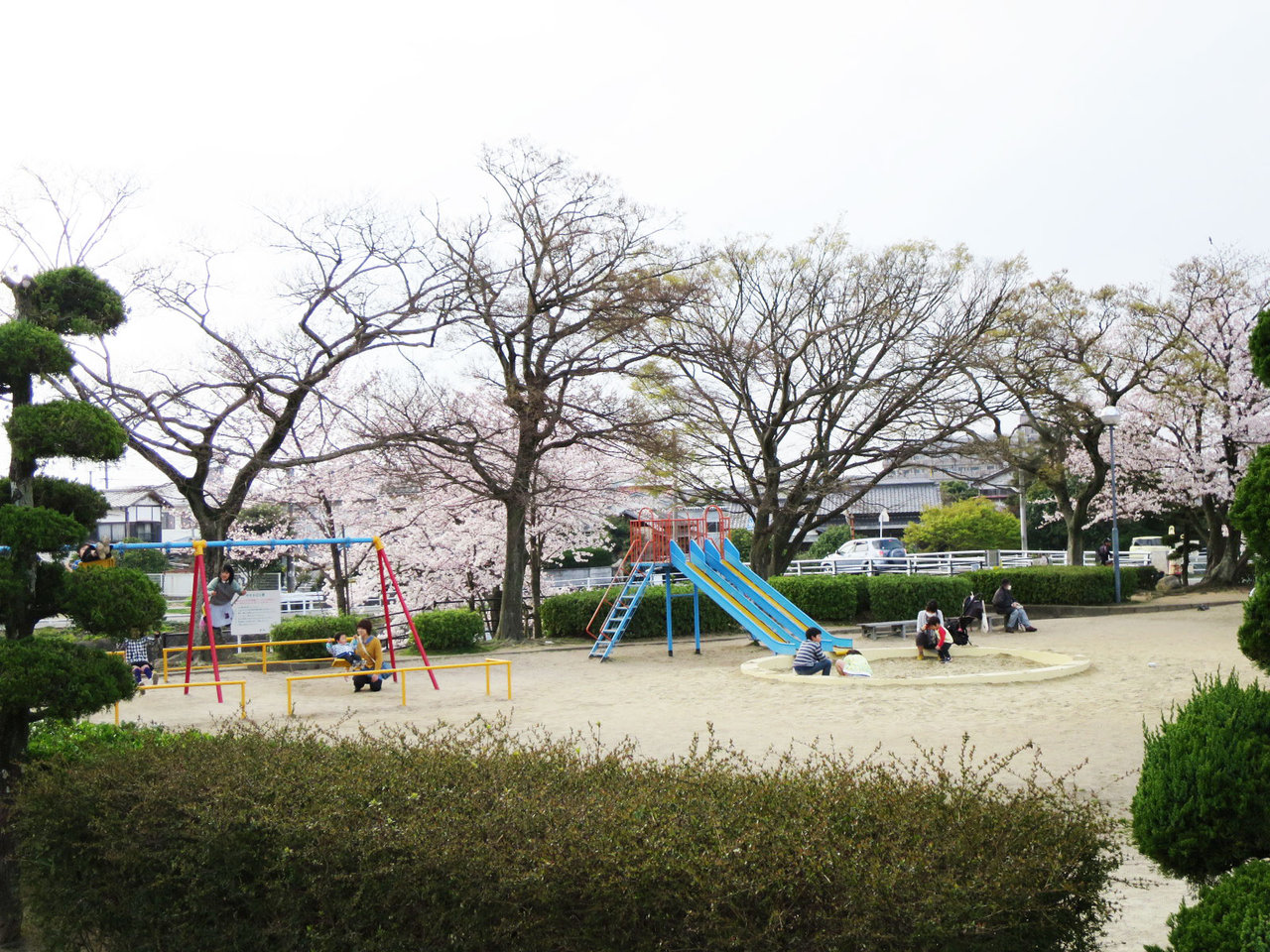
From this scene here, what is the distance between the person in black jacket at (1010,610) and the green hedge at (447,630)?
11.9 m

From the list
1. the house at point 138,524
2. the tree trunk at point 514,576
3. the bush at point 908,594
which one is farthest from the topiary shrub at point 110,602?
the house at point 138,524

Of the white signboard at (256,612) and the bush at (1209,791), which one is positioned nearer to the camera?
the bush at (1209,791)

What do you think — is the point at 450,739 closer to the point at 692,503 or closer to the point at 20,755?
the point at 20,755

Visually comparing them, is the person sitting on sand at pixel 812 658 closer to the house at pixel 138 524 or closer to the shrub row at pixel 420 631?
the shrub row at pixel 420 631

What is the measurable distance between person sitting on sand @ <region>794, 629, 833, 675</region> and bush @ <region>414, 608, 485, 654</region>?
7791 millimetres

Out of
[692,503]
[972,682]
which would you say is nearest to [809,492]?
[692,503]

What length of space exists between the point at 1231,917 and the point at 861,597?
21.2 m

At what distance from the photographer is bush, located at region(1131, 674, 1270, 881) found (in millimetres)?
3971

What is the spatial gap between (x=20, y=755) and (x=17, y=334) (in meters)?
2.48

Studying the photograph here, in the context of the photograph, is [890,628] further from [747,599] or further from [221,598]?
[221,598]

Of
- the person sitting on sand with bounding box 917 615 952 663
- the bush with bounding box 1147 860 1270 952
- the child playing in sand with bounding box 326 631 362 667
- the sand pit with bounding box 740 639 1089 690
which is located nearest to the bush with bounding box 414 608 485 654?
the child playing in sand with bounding box 326 631 362 667

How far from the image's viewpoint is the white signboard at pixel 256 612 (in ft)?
62.5

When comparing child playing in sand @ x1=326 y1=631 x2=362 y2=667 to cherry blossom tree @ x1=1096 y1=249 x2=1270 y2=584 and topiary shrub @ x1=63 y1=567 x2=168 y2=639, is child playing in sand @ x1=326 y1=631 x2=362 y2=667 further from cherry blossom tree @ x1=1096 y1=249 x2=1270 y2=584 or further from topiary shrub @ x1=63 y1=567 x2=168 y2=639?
cherry blossom tree @ x1=1096 y1=249 x2=1270 y2=584

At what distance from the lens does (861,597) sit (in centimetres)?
2439
